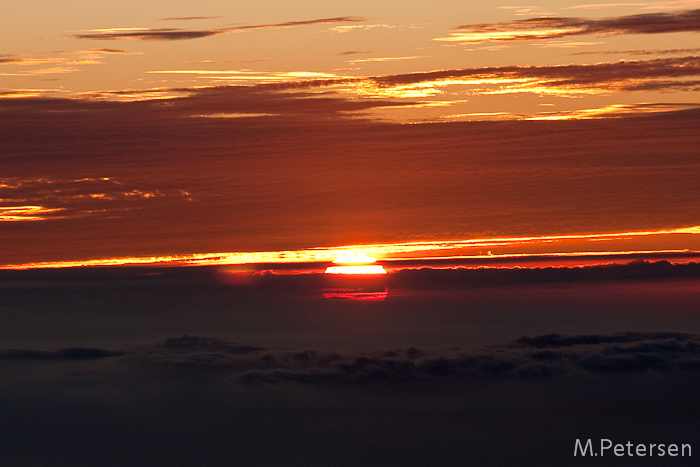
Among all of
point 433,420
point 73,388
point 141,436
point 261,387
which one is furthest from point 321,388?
point 73,388

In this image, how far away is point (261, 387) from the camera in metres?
199

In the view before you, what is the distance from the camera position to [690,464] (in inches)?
6540

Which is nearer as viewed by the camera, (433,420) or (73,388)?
(433,420)

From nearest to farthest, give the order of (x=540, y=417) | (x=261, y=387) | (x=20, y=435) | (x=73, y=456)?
(x=73, y=456) < (x=20, y=435) < (x=540, y=417) < (x=261, y=387)

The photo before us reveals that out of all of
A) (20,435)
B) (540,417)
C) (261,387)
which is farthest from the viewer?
(261,387)

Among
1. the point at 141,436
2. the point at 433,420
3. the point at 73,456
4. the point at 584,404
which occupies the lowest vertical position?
the point at 73,456

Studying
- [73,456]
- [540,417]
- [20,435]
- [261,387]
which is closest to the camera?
[73,456]

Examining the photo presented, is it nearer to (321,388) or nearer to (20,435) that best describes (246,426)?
(321,388)

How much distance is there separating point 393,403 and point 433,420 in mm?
14617

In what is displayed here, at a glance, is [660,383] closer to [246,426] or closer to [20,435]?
[246,426]

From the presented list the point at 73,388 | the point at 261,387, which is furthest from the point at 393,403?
the point at 73,388

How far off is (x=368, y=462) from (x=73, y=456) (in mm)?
52555

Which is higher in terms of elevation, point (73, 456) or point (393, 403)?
point (393, 403)

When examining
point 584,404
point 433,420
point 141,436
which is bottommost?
point 141,436
